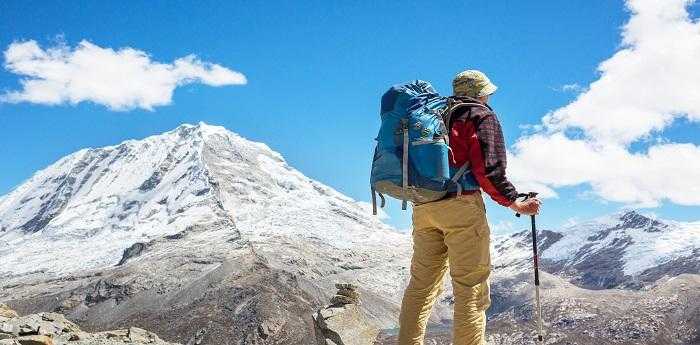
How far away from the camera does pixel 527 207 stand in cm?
546

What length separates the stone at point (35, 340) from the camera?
10.9 meters

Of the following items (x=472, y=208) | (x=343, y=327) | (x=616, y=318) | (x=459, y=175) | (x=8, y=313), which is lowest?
(x=472, y=208)

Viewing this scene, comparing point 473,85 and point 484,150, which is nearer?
point 484,150

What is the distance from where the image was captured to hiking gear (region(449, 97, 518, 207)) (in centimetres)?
530

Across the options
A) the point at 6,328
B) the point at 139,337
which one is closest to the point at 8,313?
the point at 139,337

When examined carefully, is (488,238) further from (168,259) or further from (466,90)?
(168,259)

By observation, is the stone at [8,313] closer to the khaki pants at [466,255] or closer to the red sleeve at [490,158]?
the khaki pants at [466,255]

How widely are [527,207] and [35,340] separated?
30.1ft

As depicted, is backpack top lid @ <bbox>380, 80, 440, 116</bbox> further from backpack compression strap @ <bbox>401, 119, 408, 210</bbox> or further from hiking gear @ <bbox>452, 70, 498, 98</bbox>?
hiking gear @ <bbox>452, 70, 498, 98</bbox>

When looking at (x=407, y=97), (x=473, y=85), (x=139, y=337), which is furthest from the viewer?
(x=139, y=337)

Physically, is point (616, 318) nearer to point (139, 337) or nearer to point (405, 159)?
point (139, 337)

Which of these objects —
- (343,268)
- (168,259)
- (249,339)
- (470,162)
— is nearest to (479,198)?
(470,162)

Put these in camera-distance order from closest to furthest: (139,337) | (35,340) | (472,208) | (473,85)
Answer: (472,208) < (473,85) < (35,340) < (139,337)

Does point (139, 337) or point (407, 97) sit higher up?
point (139, 337)
